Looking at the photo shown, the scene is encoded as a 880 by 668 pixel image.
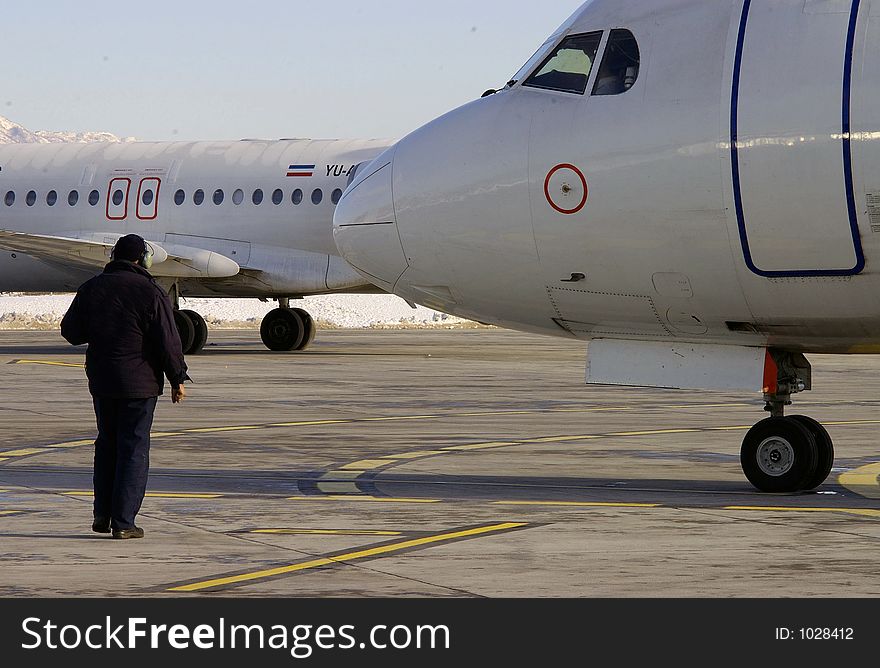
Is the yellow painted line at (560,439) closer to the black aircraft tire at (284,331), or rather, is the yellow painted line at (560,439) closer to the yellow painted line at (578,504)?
the yellow painted line at (578,504)

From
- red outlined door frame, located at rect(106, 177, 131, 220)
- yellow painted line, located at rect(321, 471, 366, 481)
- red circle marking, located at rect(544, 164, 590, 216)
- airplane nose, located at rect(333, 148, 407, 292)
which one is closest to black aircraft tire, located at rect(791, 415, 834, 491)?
red circle marking, located at rect(544, 164, 590, 216)

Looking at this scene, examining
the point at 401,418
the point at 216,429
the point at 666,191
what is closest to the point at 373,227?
the point at 666,191

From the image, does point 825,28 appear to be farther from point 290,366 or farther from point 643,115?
point 290,366

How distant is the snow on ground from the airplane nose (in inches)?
2104

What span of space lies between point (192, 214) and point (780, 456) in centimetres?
2306

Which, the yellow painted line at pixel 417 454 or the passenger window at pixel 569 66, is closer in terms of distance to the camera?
the passenger window at pixel 569 66

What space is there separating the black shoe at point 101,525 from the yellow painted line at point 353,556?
68.7 inches

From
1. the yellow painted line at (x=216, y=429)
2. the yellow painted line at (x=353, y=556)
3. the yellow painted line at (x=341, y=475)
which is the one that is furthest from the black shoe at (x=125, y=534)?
the yellow painted line at (x=216, y=429)

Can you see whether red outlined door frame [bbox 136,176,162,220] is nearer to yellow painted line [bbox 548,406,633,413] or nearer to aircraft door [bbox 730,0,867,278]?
yellow painted line [bbox 548,406,633,413]

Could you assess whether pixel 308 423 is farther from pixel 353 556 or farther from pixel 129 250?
pixel 353 556

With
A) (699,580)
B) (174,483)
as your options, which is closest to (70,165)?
(174,483)

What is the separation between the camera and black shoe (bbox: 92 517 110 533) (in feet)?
33.3

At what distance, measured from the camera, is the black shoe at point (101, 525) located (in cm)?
1016

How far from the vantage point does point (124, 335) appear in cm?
1026
